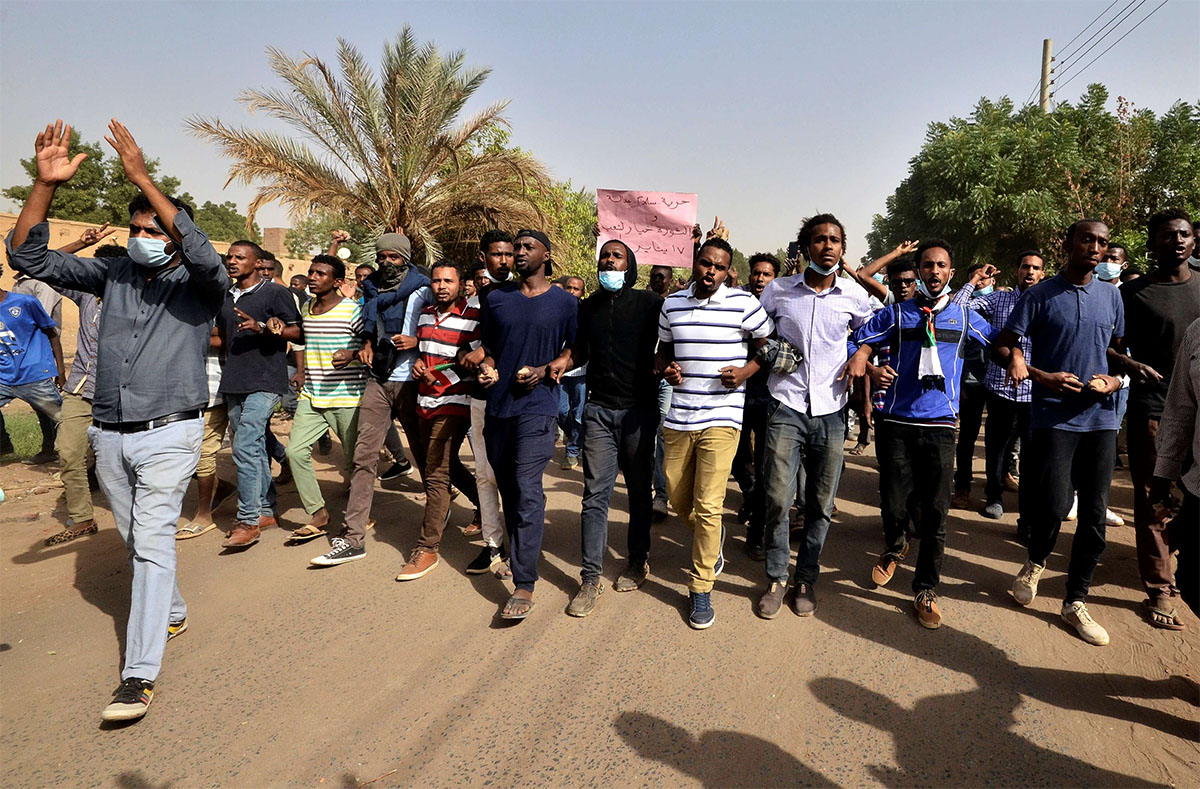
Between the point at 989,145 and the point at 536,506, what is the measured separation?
835 inches

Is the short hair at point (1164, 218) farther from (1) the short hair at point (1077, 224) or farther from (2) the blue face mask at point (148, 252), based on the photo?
(2) the blue face mask at point (148, 252)

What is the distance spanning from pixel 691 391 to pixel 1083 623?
245 cm

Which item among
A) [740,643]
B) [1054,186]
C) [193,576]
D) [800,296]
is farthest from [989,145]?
[193,576]

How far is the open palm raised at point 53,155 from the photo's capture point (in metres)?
3.08

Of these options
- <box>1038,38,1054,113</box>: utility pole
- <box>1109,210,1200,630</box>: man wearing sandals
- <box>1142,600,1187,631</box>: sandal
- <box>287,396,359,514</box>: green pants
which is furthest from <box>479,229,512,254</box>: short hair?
<box>1038,38,1054,113</box>: utility pole

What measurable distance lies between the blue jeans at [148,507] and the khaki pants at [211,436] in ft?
7.03

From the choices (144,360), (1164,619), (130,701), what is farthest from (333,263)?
(1164,619)

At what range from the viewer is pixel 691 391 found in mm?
3898

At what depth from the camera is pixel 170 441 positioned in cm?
330

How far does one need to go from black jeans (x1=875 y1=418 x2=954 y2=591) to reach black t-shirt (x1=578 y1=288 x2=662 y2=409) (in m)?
1.47

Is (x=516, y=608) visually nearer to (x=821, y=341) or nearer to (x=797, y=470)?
(x=797, y=470)

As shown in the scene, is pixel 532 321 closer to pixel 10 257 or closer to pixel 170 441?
pixel 170 441

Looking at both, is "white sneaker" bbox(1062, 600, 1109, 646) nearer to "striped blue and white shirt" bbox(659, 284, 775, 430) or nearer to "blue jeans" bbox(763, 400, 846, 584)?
"blue jeans" bbox(763, 400, 846, 584)

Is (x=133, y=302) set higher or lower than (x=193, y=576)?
higher
